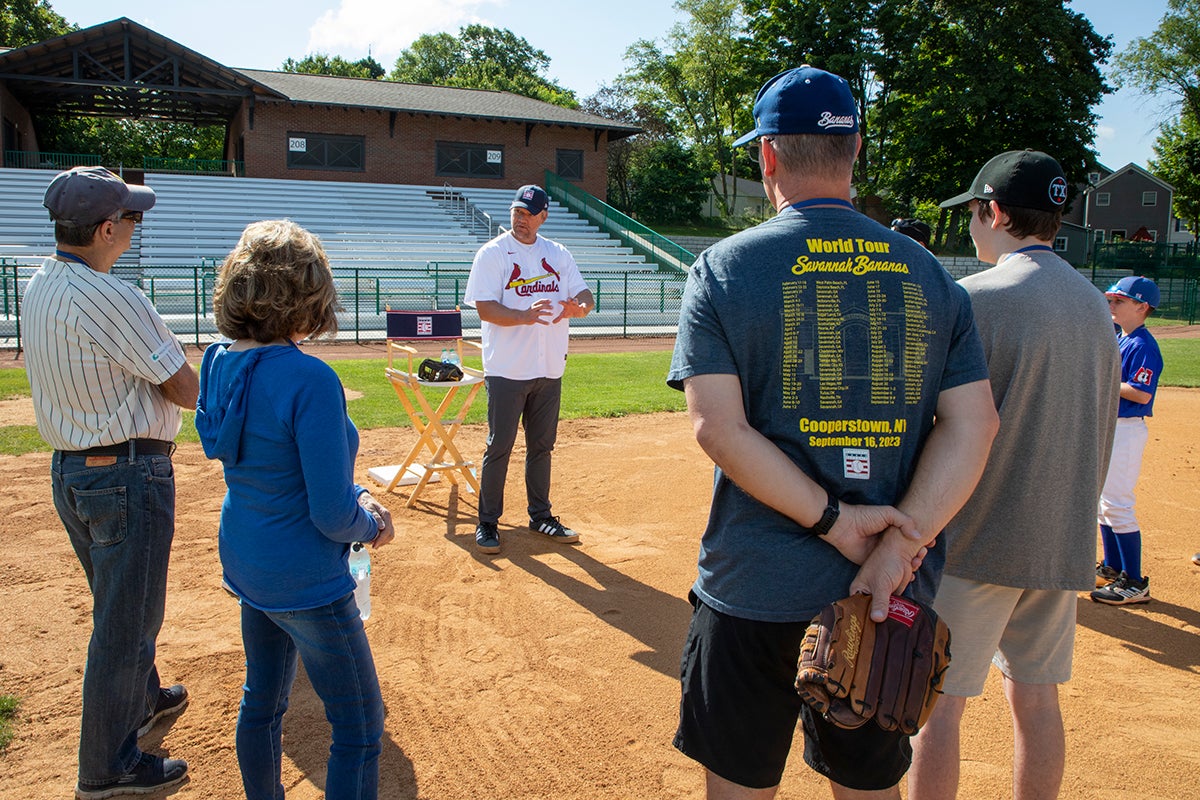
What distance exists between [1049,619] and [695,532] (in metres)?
3.66

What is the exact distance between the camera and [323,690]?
2.53 meters

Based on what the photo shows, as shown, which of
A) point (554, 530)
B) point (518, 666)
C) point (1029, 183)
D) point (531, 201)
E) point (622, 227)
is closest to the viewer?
point (1029, 183)

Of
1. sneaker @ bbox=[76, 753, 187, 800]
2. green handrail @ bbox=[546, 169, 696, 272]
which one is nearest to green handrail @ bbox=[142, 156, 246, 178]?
green handrail @ bbox=[546, 169, 696, 272]

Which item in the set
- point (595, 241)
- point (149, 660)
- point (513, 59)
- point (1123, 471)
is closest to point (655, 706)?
point (149, 660)

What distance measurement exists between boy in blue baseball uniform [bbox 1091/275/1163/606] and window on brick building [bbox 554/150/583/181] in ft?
110

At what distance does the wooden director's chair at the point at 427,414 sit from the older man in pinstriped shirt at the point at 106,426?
3.68 m

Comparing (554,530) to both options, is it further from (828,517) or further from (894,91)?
(894,91)

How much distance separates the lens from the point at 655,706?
12.5 feet

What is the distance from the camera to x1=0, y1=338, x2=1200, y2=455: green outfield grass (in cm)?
978

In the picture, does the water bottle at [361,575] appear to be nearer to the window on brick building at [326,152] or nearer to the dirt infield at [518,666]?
the dirt infield at [518,666]

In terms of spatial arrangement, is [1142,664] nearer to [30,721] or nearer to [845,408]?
[845,408]

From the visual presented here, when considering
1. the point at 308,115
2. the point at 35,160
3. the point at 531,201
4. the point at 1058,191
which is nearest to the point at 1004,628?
the point at 1058,191

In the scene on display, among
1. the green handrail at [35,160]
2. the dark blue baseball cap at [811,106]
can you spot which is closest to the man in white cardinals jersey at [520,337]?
the dark blue baseball cap at [811,106]

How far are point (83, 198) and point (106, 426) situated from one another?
2.60 feet
